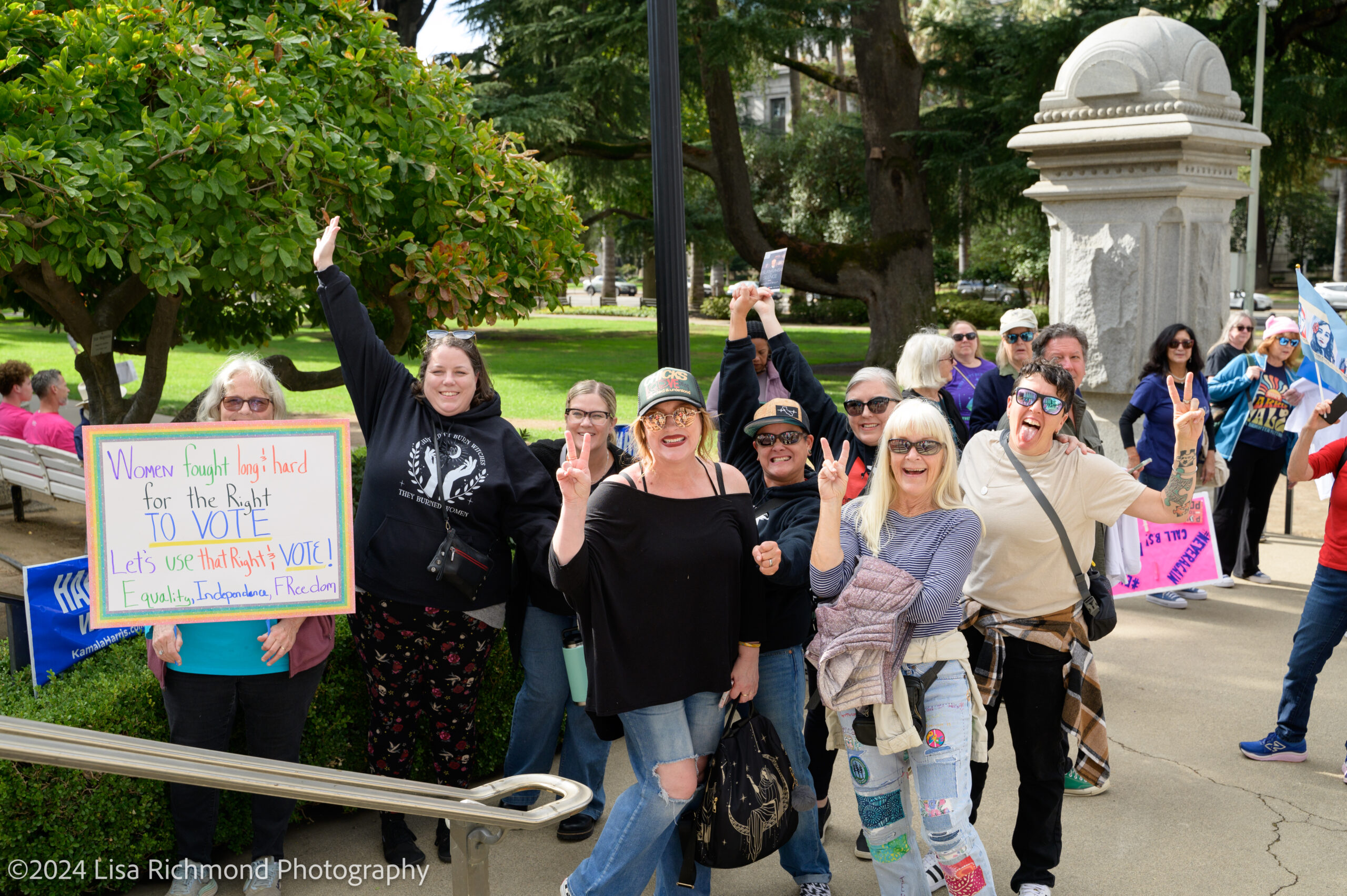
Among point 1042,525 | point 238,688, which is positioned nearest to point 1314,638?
point 1042,525

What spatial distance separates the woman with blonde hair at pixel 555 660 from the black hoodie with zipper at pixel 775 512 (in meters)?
0.45

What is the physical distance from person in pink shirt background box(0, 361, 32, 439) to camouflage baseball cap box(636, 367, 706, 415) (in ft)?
24.6

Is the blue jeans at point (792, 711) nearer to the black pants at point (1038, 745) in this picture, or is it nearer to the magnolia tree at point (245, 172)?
the black pants at point (1038, 745)

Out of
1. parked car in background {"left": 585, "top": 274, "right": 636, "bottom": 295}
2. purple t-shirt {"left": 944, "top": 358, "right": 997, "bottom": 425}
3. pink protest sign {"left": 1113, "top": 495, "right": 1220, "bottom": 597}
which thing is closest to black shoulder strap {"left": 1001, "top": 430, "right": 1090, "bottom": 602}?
purple t-shirt {"left": 944, "top": 358, "right": 997, "bottom": 425}

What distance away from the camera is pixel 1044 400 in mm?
3613

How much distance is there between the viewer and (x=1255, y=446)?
7.33m

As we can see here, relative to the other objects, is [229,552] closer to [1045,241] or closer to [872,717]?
[872,717]

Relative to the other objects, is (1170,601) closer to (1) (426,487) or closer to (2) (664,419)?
(2) (664,419)

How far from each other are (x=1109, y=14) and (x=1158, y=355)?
36.8 ft

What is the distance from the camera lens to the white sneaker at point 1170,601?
7.00 m

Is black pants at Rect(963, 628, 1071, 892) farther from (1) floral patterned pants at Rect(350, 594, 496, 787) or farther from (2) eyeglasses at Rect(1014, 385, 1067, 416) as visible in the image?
(1) floral patterned pants at Rect(350, 594, 496, 787)

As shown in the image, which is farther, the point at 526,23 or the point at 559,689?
the point at 526,23

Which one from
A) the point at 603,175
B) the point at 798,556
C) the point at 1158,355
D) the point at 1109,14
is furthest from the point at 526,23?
the point at 798,556

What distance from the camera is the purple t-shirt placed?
5914 millimetres
